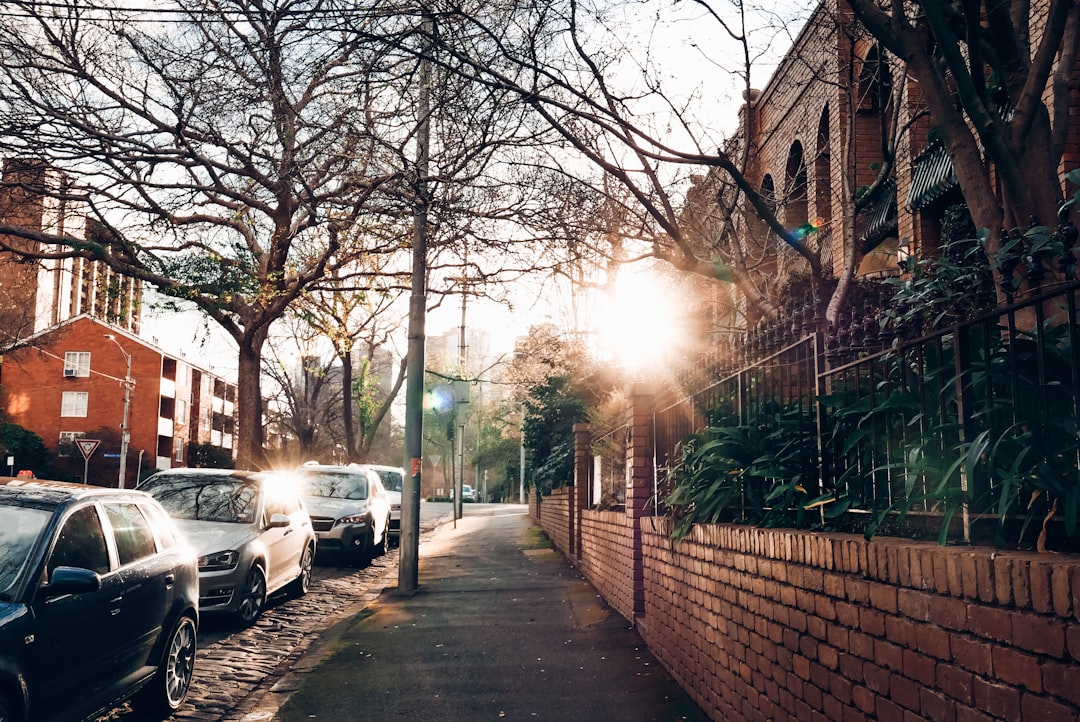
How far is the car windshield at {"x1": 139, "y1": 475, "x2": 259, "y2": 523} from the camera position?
11234mm

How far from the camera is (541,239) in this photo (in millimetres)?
12516

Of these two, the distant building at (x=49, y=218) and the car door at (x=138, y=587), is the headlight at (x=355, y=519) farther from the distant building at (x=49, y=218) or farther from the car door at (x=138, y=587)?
the car door at (x=138, y=587)

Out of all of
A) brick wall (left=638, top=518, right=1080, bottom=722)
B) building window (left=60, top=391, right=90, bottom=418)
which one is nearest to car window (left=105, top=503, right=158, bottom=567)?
brick wall (left=638, top=518, right=1080, bottom=722)

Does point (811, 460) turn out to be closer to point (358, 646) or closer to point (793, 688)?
point (793, 688)

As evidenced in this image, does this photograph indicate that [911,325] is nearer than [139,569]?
Yes

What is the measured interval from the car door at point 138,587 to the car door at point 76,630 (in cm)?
14

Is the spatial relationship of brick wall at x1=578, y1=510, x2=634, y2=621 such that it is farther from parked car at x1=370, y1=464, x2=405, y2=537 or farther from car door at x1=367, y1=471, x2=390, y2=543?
parked car at x1=370, y1=464, x2=405, y2=537

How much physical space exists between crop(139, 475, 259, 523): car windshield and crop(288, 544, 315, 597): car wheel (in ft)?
5.14

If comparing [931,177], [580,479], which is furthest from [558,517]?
[931,177]

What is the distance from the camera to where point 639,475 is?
9.31 m

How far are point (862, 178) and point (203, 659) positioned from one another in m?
11.7

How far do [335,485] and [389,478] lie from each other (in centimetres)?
628

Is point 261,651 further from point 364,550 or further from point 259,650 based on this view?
point 364,550

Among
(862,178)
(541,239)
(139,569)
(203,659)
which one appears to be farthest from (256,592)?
(862,178)
